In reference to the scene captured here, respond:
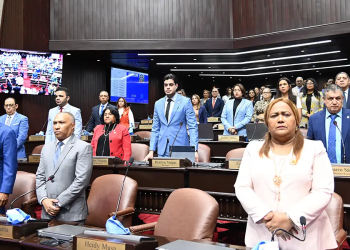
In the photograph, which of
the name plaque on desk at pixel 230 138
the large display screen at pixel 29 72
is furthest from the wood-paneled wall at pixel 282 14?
the large display screen at pixel 29 72

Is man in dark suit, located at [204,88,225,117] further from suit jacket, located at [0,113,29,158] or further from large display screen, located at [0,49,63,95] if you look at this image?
suit jacket, located at [0,113,29,158]

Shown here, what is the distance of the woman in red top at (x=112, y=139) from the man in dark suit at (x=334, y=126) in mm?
1899

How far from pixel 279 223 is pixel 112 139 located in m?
2.58

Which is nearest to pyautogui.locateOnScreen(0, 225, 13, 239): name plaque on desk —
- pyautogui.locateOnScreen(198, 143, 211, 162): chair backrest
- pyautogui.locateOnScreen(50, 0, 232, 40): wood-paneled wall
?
pyautogui.locateOnScreen(198, 143, 211, 162): chair backrest

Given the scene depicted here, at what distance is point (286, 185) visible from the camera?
1.55 m

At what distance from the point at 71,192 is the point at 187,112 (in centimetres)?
163

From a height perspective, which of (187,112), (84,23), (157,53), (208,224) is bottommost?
(208,224)

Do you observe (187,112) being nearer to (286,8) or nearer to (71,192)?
(71,192)

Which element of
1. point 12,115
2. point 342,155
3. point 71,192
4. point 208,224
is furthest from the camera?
point 12,115

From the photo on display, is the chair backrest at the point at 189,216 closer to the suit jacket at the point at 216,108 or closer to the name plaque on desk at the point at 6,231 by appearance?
the name plaque on desk at the point at 6,231

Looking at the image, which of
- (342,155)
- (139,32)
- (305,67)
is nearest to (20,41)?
(139,32)

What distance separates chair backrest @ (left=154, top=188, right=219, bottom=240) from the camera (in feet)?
6.44

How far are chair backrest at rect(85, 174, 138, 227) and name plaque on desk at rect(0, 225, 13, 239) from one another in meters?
0.86

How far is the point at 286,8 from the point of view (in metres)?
7.15
